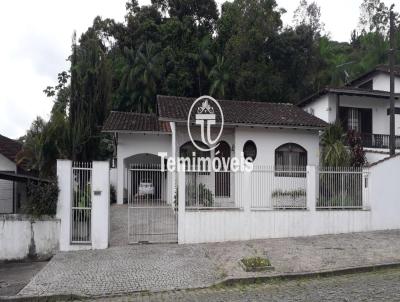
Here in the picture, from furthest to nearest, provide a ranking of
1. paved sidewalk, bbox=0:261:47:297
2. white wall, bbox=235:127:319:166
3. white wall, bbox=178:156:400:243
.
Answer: white wall, bbox=235:127:319:166 < white wall, bbox=178:156:400:243 < paved sidewalk, bbox=0:261:47:297

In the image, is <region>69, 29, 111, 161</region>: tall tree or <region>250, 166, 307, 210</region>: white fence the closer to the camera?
<region>250, 166, 307, 210</region>: white fence

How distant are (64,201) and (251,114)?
31.9 ft

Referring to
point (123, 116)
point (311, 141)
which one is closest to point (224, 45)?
point (123, 116)

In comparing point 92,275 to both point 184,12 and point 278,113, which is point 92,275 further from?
point 184,12

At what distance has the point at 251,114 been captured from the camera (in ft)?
57.2

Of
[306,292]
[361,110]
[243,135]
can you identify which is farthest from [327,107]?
→ [306,292]

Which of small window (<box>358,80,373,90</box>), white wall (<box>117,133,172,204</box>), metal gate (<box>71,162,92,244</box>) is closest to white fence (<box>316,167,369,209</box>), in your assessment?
metal gate (<box>71,162,92,244</box>)

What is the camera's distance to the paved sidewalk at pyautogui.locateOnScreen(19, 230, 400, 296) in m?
7.61

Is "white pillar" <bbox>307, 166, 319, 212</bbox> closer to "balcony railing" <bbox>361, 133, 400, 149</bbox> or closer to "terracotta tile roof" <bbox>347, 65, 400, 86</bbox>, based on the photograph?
"balcony railing" <bbox>361, 133, 400, 149</bbox>

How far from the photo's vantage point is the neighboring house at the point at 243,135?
1647 centimetres

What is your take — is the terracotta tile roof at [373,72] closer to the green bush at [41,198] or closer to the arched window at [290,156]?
the arched window at [290,156]

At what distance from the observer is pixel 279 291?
7.19 m

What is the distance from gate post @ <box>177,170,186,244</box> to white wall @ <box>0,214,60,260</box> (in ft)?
10.3

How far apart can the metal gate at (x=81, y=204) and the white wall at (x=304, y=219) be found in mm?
2447
